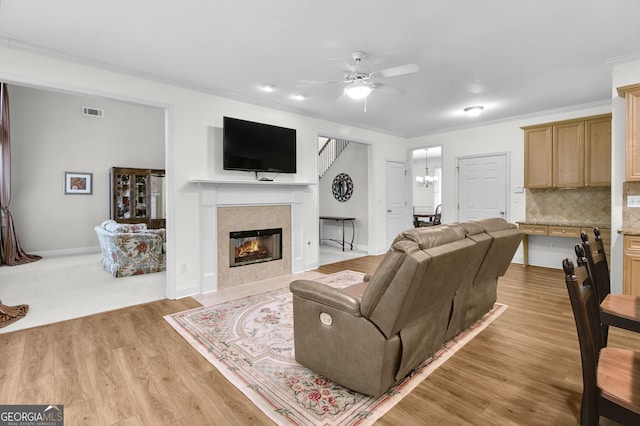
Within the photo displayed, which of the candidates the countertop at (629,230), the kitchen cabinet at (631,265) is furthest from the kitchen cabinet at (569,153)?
the kitchen cabinet at (631,265)

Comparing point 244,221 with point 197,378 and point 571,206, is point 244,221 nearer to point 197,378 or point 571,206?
point 197,378

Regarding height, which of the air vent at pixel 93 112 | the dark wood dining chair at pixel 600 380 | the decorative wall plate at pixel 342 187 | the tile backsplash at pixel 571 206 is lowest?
the dark wood dining chair at pixel 600 380

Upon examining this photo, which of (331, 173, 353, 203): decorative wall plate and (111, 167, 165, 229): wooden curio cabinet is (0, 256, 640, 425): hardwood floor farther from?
(111, 167, 165, 229): wooden curio cabinet

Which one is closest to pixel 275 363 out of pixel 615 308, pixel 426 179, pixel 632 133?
pixel 615 308

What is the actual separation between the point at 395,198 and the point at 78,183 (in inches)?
285

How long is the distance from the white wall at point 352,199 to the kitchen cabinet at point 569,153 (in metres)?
3.09

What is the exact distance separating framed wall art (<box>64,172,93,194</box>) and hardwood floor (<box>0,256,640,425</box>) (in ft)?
17.1

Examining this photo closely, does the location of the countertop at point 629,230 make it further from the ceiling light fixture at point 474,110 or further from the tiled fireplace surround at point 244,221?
the tiled fireplace surround at point 244,221

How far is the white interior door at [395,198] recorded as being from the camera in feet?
23.0

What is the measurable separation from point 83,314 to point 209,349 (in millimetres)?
1810

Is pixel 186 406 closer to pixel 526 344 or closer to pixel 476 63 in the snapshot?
pixel 526 344

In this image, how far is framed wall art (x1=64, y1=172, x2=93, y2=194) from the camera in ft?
22.9

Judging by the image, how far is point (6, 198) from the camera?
19.6ft

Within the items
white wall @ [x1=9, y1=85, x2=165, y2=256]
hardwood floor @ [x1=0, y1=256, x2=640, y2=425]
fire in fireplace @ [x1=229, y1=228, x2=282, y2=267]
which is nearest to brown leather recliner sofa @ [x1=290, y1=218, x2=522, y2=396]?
hardwood floor @ [x1=0, y1=256, x2=640, y2=425]
